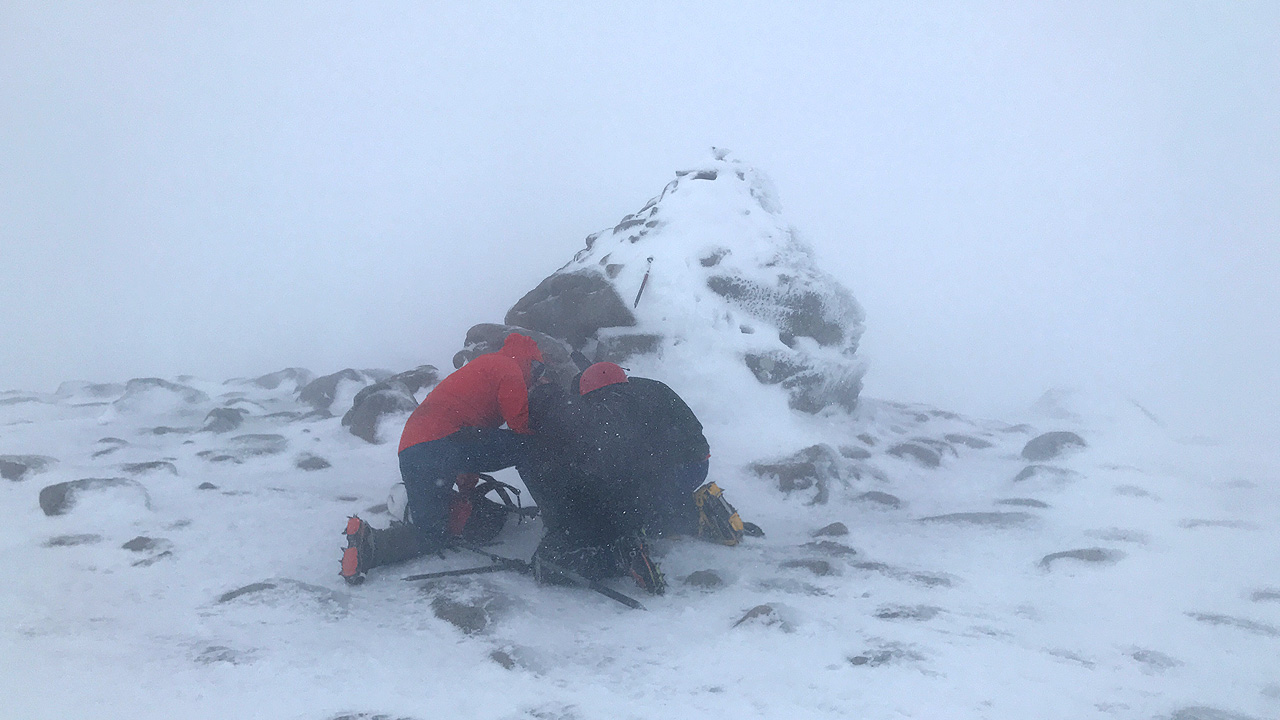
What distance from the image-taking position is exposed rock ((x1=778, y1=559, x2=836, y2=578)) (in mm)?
4555

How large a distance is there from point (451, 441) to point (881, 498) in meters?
3.92

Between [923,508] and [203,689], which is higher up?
[203,689]

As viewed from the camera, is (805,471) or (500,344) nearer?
(805,471)

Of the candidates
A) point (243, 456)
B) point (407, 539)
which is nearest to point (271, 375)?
point (243, 456)

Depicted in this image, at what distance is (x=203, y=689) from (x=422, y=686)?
87cm

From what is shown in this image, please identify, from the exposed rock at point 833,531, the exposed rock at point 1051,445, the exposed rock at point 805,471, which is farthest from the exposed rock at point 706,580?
the exposed rock at point 1051,445

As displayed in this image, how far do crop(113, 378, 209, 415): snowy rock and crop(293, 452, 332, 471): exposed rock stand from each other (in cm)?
257

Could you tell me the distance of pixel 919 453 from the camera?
748cm

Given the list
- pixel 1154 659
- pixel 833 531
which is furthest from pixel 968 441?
pixel 1154 659

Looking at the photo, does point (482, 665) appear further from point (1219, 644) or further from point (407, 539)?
point (1219, 644)

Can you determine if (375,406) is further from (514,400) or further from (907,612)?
(907,612)

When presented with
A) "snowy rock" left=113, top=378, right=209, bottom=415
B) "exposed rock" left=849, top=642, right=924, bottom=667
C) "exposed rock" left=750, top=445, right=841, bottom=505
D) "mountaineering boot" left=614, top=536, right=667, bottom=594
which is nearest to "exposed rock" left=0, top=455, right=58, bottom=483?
"snowy rock" left=113, top=378, right=209, bottom=415

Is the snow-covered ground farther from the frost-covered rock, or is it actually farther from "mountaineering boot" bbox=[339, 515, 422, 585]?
the frost-covered rock

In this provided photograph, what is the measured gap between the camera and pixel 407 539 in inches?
174
